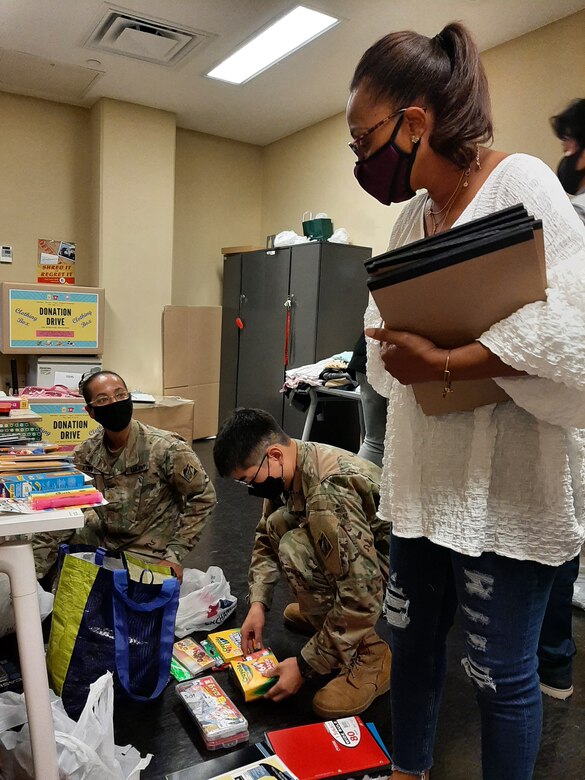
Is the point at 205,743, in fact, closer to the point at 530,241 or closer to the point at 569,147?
Answer: the point at 530,241

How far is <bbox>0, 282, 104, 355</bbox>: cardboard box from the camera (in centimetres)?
375

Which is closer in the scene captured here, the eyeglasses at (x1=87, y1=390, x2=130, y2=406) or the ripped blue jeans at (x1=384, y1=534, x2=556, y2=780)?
the ripped blue jeans at (x1=384, y1=534, x2=556, y2=780)

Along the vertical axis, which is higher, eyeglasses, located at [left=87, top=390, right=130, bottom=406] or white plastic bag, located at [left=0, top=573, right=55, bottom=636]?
eyeglasses, located at [left=87, top=390, right=130, bottom=406]

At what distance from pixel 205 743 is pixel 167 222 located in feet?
12.4

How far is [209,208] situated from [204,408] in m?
1.70

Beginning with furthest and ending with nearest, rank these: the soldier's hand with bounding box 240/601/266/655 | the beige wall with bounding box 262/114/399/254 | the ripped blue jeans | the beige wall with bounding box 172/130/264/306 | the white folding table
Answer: the beige wall with bounding box 172/130/264/306 → the beige wall with bounding box 262/114/399/254 → the soldier's hand with bounding box 240/601/266/655 → the white folding table → the ripped blue jeans

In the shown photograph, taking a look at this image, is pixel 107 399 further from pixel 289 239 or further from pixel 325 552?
pixel 289 239

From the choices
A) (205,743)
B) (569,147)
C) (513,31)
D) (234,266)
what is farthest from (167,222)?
(205,743)

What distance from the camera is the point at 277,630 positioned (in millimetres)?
1904

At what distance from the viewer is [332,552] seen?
57.2 inches

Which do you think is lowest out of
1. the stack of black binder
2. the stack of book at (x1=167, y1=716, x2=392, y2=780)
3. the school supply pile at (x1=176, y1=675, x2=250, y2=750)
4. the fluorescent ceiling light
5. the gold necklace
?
the school supply pile at (x1=176, y1=675, x2=250, y2=750)

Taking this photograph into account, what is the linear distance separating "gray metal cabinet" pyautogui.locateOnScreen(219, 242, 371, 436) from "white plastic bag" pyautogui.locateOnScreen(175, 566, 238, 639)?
2078 mm

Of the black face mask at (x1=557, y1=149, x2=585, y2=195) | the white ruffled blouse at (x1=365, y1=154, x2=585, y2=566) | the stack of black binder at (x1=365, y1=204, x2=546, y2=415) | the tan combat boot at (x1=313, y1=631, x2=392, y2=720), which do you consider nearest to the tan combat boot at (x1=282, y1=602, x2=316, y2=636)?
the tan combat boot at (x1=313, y1=631, x2=392, y2=720)

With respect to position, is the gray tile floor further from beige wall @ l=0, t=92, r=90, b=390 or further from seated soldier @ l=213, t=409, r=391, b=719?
beige wall @ l=0, t=92, r=90, b=390
